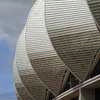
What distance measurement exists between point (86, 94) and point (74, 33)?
482 cm

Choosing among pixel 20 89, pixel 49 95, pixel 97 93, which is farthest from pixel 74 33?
pixel 20 89

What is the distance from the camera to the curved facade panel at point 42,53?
3359 centimetres

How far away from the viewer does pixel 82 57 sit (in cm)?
2973

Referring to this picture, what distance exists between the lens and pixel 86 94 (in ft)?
102

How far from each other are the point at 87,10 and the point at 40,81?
10.0 m

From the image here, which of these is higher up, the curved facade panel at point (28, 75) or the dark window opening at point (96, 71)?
the dark window opening at point (96, 71)

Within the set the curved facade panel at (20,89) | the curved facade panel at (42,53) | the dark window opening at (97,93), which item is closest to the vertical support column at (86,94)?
the dark window opening at (97,93)

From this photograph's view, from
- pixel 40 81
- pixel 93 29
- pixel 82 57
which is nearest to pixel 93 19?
pixel 93 29

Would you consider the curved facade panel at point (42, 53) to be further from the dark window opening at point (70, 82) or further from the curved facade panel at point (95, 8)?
the curved facade panel at point (95, 8)

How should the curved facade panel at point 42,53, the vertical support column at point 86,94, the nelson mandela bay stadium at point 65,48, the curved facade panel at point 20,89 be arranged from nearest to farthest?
the nelson mandela bay stadium at point 65,48 < the vertical support column at point 86,94 < the curved facade panel at point 42,53 < the curved facade panel at point 20,89

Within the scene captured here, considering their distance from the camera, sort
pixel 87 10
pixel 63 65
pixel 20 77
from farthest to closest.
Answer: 1. pixel 20 77
2. pixel 63 65
3. pixel 87 10

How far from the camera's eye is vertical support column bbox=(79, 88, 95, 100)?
101ft

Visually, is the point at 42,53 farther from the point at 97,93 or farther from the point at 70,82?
the point at 97,93

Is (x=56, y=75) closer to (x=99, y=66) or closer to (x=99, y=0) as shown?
(x=99, y=66)
